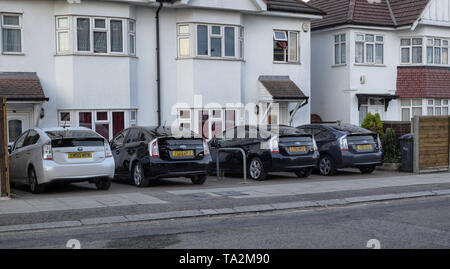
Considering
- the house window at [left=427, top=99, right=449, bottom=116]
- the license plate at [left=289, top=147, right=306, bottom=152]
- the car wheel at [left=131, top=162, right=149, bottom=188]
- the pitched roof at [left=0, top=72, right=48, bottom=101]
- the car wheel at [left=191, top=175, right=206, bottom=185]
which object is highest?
the pitched roof at [left=0, top=72, right=48, bottom=101]

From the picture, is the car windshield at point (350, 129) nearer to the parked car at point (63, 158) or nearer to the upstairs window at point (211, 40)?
the upstairs window at point (211, 40)

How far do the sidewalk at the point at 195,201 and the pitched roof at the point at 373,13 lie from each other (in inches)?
540

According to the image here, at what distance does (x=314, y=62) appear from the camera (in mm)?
29469

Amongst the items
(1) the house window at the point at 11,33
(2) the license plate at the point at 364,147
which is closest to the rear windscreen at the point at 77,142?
(2) the license plate at the point at 364,147

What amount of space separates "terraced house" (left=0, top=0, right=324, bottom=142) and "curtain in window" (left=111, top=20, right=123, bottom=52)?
35 mm

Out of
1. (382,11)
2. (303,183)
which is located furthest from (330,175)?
(382,11)

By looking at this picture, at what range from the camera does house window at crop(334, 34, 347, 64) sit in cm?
2791

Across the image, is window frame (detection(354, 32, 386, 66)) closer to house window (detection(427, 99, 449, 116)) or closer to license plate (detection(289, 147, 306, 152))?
house window (detection(427, 99, 449, 116))

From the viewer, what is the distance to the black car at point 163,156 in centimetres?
1423

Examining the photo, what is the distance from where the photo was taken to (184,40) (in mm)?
22469

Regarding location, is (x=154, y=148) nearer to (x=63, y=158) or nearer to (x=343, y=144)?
(x=63, y=158)

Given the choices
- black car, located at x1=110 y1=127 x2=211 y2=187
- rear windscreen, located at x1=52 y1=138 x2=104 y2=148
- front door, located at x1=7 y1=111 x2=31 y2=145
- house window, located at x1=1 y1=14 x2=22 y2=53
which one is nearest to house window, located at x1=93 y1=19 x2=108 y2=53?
house window, located at x1=1 y1=14 x2=22 y2=53

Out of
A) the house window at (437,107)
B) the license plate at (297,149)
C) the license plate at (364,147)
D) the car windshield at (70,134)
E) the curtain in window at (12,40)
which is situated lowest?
the license plate at (364,147)
